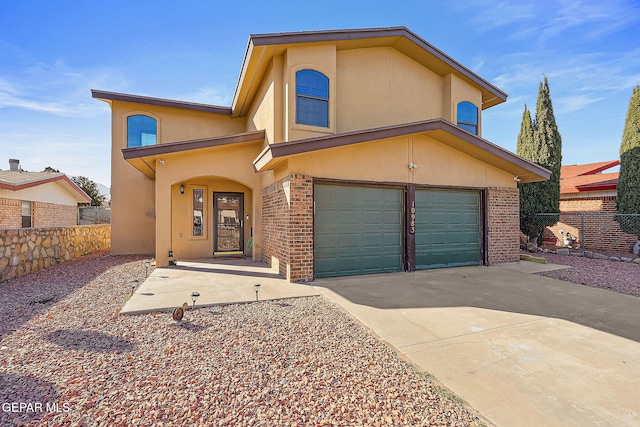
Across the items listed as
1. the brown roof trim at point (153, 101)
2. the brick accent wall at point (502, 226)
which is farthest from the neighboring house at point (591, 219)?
the brown roof trim at point (153, 101)

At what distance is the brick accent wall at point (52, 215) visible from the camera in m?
15.8

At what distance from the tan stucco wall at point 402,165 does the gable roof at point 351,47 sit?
3.46m

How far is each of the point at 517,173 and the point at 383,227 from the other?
5.13 meters

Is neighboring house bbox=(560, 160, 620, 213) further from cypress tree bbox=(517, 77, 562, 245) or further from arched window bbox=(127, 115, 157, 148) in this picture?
arched window bbox=(127, 115, 157, 148)

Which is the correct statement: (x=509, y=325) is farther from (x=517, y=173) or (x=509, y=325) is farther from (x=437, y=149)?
(x=517, y=173)

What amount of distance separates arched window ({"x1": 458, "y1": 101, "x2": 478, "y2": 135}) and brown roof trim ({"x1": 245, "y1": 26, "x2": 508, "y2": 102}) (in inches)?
34.7

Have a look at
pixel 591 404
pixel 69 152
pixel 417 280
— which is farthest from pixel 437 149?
pixel 69 152

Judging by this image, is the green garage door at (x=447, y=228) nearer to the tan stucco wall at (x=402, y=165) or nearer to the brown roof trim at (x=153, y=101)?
the tan stucco wall at (x=402, y=165)

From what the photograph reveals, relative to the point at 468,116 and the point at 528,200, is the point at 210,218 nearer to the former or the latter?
the point at 468,116

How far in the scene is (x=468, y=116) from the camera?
36.7ft

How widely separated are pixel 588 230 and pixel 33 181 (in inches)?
1049

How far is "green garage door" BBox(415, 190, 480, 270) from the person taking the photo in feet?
26.9

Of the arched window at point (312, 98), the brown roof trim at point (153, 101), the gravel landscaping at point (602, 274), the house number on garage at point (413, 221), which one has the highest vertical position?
the brown roof trim at point (153, 101)

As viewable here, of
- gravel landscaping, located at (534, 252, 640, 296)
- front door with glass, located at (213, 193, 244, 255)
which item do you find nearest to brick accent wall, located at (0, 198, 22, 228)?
front door with glass, located at (213, 193, 244, 255)
